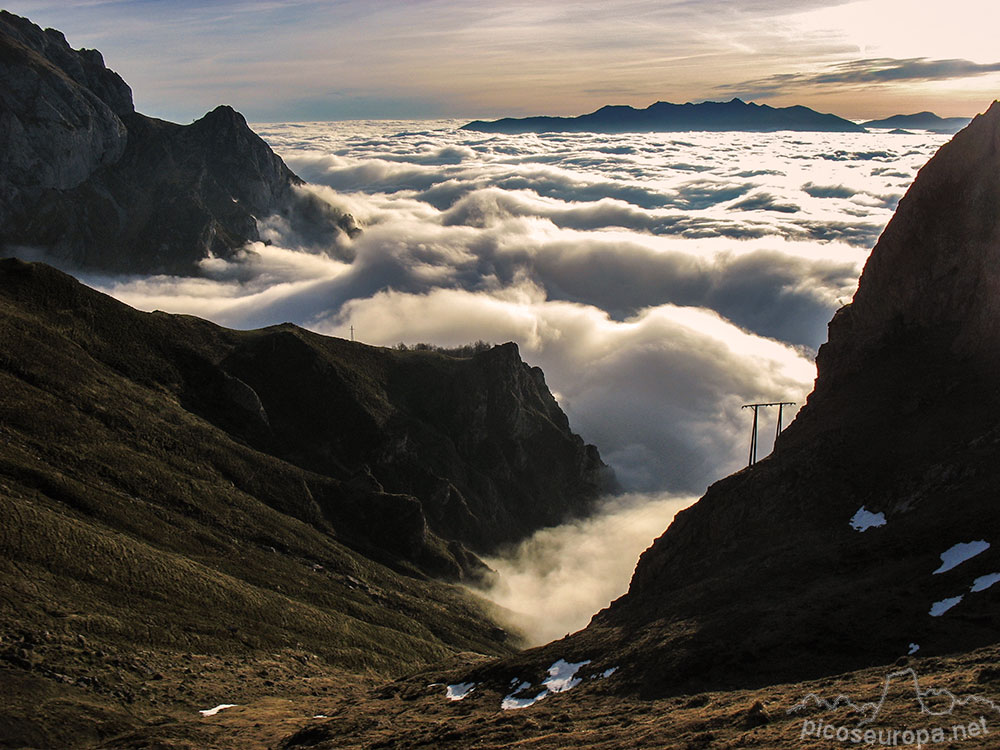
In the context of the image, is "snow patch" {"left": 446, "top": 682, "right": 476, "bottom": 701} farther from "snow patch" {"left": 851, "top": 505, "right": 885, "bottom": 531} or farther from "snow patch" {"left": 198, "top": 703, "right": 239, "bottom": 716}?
"snow patch" {"left": 851, "top": 505, "right": 885, "bottom": 531}

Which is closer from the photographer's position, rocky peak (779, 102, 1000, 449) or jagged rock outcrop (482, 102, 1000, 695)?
jagged rock outcrop (482, 102, 1000, 695)

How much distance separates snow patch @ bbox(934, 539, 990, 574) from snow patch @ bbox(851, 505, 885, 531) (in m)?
8.58

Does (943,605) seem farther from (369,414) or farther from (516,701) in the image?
(369,414)

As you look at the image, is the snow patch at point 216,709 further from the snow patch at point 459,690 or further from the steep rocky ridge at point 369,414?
the steep rocky ridge at point 369,414

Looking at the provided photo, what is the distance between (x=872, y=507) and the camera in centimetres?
5325

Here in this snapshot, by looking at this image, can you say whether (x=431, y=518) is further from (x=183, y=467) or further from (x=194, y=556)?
(x=194, y=556)

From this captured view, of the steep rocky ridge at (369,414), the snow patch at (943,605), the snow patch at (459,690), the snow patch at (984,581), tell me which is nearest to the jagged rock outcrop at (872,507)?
the snow patch at (984,581)

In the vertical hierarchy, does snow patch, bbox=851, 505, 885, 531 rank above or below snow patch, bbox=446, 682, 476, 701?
above

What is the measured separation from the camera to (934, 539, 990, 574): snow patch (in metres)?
40.5

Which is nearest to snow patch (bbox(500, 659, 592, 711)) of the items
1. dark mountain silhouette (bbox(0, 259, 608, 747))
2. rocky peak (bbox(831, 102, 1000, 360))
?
dark mountain silhouette (bbox(0, 259, 608, 747))

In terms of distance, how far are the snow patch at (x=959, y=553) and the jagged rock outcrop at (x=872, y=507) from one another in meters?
0.37

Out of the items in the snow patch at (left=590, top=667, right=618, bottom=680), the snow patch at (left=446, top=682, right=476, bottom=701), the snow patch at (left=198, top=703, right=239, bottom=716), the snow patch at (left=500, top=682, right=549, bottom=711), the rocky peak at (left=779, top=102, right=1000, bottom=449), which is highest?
the rocky peak at (left=779, top=102, right=1000, bottom=449)

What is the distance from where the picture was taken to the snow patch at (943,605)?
36625 millimetres

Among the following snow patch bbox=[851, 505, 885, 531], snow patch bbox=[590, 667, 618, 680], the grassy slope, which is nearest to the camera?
snow patch bbox=[590, 667, 618, 680]
